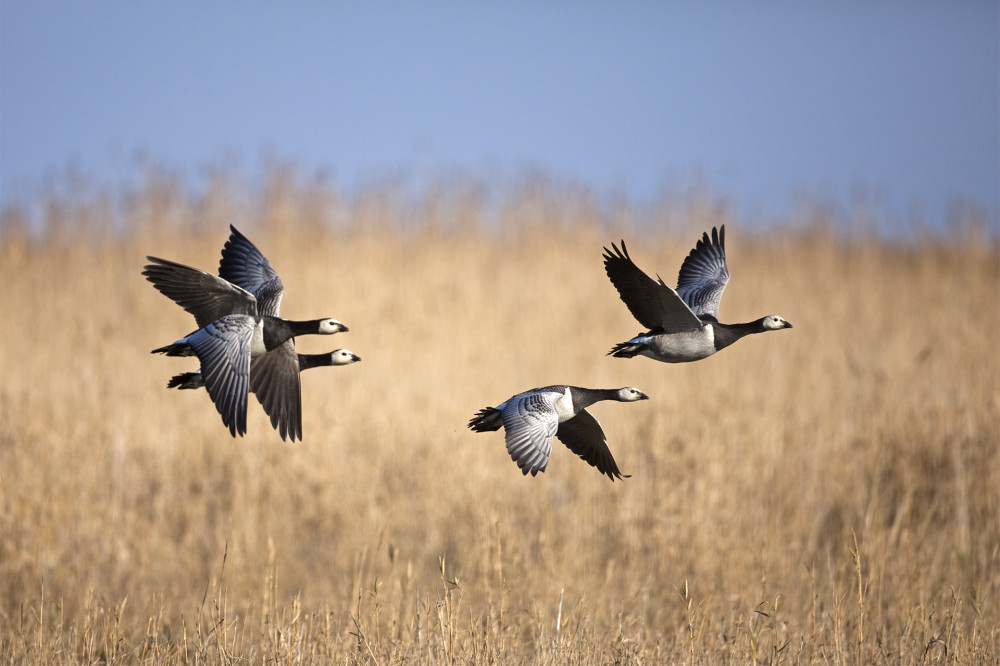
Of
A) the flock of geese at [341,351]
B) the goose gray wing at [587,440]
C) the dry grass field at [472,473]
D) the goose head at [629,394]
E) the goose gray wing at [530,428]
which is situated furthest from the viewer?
the dry grass field at [472,473]

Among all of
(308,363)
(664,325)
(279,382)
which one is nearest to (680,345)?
(664,325)

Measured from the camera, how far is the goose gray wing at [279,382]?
4.22 metres

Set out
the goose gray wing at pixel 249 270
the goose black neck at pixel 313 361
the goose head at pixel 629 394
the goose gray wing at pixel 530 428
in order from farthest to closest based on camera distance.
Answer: the goose gray wing at pixel 249 270 < the goose black neck at pixel 313 361 < the goose head at pixel 629 394 < the goose gray wing at pixel 530 428

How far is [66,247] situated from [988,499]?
35.6 feet

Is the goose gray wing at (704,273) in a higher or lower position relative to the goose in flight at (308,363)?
higher

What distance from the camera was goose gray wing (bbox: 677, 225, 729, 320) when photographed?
4746mm

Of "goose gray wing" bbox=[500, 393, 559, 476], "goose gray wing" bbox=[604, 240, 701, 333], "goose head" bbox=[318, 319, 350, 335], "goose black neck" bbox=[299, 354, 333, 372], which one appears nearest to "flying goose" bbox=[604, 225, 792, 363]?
"goose gray wing" bbox=[604, 240, 701, 333]

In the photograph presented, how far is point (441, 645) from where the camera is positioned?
5078 millimetres

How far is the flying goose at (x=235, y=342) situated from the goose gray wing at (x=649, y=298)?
113 centimetres

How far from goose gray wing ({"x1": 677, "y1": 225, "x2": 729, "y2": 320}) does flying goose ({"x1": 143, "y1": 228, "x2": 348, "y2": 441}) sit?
72.0 inches

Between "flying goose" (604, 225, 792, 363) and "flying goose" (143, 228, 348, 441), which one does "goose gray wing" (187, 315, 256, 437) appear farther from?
"flying goose" (604, 225, 792, 363)

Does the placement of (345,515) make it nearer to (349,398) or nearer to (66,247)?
(349,398)

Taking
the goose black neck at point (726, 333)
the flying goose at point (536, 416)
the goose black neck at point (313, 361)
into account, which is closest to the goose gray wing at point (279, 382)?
the goose black neck at point (313, 361)

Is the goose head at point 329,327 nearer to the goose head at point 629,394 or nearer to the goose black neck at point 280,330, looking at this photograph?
the goose black neck at point 280,330
